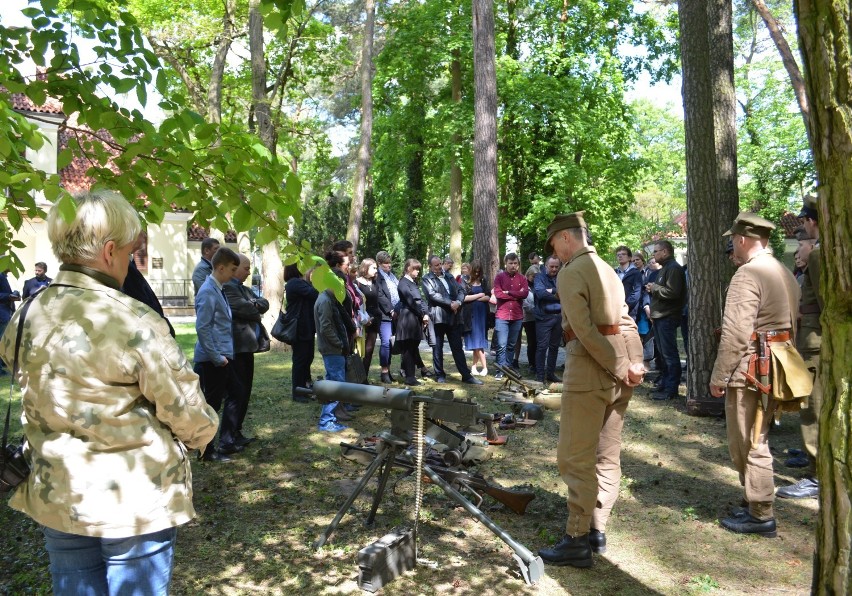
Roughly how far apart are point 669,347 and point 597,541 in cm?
594

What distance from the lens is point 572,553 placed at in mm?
4871

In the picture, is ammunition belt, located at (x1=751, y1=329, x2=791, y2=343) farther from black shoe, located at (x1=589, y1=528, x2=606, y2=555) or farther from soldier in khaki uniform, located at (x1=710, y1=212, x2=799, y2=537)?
black shoe, located at (x1=589, y1=528, x2=606, y2=555)

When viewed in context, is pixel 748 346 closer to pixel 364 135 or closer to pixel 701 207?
pixel 701 207

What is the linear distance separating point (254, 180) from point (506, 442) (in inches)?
202

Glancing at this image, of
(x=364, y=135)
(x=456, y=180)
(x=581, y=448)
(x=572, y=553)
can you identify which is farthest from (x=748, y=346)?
(x=456, y=180)

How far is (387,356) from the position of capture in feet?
38.7

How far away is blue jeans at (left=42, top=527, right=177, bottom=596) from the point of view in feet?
8.39

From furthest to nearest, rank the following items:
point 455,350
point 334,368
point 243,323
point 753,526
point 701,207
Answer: point 455,350 → point 701,207 → point 334,368 → point 243,323 → point 753,526

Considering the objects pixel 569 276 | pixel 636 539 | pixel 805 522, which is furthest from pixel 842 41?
pixel 805 522

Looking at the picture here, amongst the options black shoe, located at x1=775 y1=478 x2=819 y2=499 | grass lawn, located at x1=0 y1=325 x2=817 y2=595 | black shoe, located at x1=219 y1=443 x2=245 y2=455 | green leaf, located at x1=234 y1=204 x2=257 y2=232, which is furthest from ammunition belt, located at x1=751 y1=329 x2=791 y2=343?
black shoe, located at x1=219 y1=443 x2=245 y2=455

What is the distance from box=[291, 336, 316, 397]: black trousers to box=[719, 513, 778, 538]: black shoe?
5.55 meters

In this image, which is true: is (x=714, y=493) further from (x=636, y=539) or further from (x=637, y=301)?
(x=637, y=301)

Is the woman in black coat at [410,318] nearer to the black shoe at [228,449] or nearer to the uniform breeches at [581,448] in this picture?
the black shoe at [228,449]

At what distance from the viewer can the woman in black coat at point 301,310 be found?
30.3 ft
